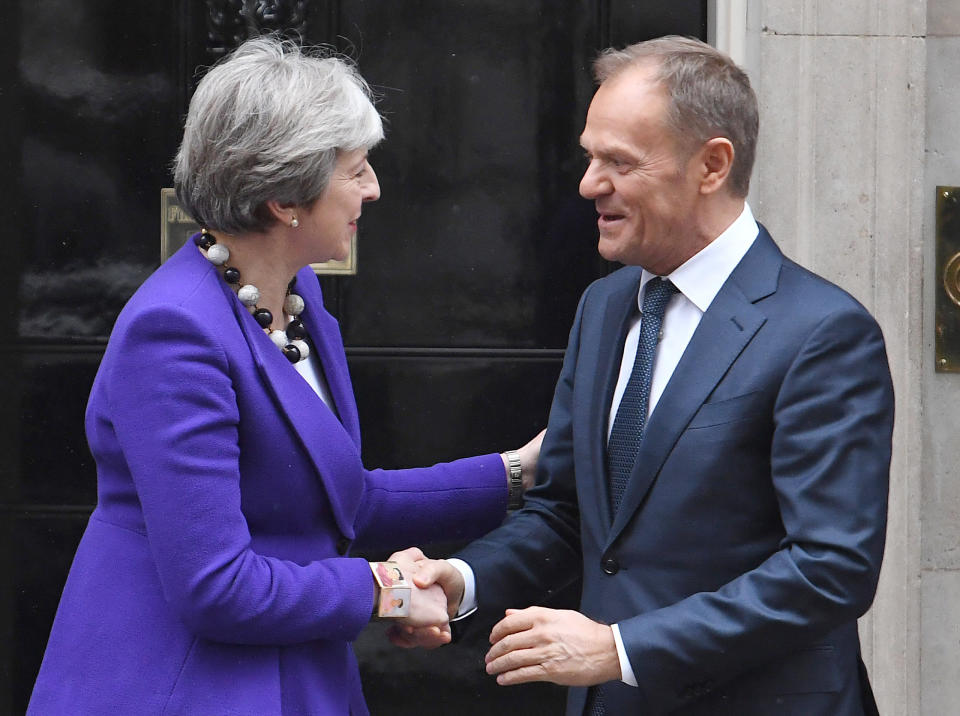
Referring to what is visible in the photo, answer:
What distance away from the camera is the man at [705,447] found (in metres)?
1.99

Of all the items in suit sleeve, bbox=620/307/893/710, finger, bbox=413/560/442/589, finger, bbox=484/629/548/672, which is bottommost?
finger, bbox=484/629/548/672

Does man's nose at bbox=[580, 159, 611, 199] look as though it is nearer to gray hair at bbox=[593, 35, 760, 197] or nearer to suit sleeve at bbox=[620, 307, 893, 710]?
gray hair at bbox=[593, 35, 760, 197]

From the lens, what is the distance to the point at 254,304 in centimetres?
221

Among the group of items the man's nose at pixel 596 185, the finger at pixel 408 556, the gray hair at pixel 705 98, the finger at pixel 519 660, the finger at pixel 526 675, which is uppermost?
the gray hair at pixel 705 98

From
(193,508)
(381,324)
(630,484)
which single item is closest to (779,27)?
(381,324)

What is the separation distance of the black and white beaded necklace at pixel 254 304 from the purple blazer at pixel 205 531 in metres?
0.02

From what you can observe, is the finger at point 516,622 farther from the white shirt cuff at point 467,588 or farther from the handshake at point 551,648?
the white shirt cuff at point 467,588

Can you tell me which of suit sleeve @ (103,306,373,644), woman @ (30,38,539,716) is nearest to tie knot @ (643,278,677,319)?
woman @ (30,38,539,716)

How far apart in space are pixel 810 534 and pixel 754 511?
5.1 inches

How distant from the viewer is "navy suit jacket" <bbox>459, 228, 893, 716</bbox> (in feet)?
6.51

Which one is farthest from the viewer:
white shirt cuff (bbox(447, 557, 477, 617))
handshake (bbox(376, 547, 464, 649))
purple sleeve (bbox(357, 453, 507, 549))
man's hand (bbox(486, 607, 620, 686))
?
purple sleeve (bbox(357, 453, 507, 549))

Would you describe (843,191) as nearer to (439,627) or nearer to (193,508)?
(439,627)

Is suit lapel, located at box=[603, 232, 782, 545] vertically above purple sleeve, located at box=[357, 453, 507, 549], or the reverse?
suit lapel, located at box=[603, 232, 782, 545]

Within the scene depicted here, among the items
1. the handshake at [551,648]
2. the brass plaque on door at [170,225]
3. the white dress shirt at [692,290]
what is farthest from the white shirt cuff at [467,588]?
the brass plaque on door at [170,225]
